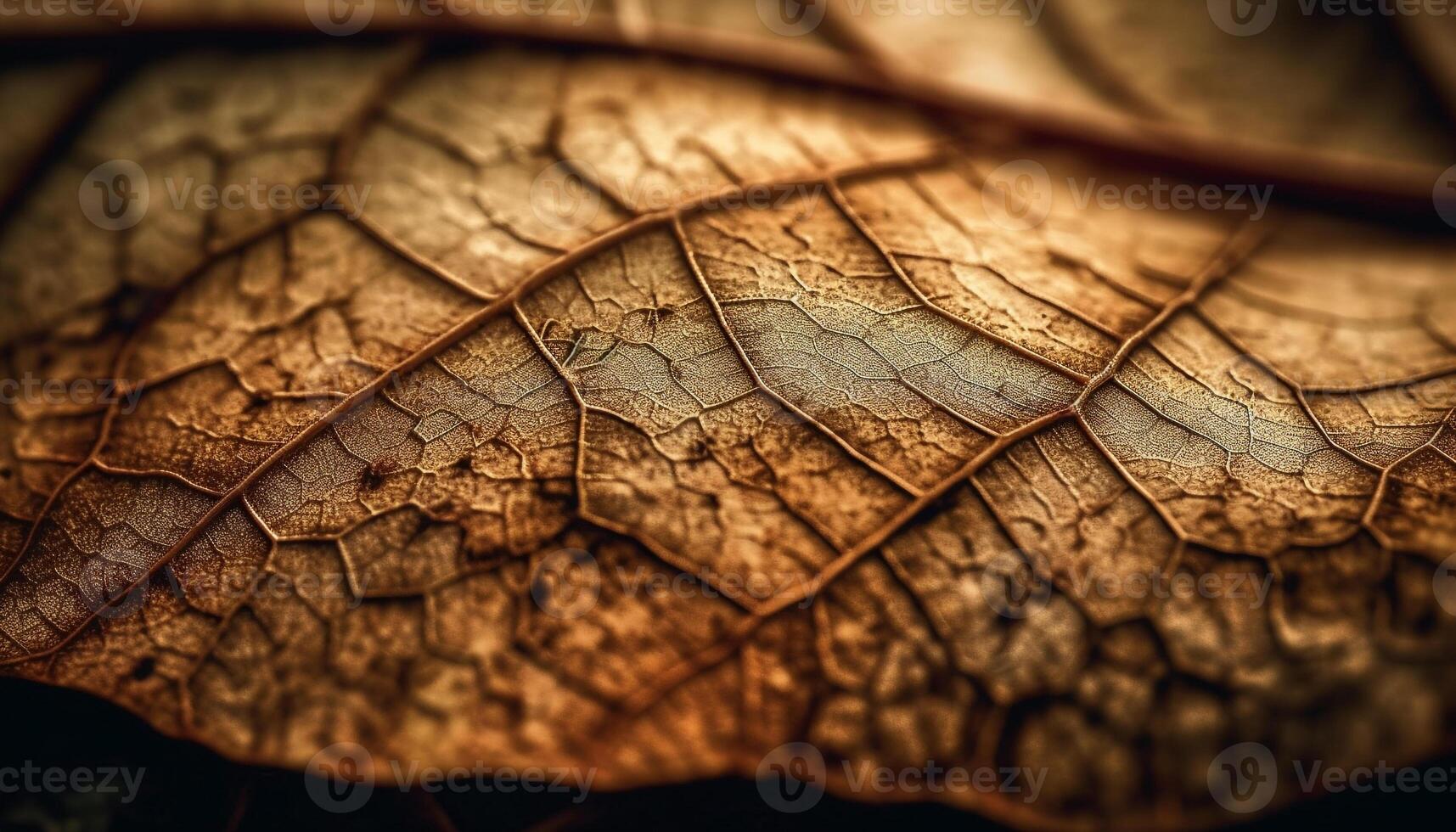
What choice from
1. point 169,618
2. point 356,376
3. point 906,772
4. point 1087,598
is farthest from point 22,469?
point 1087,598

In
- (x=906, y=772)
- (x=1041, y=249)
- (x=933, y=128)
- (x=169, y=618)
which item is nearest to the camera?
(x=906, y=772)

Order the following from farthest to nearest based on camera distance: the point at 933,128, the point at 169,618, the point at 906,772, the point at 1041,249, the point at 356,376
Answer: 1. the point at 933,128
2. the point at 1041,249
3. the point at 356,376
4. the point at 169,618
5. the point at 906,772

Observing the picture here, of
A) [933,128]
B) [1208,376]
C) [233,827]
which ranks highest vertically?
[933,128]

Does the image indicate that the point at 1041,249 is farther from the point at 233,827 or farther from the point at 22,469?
the point at 22,469

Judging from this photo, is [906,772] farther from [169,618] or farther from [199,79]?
[199,79]

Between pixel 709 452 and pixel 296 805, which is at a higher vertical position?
pixel 709 452

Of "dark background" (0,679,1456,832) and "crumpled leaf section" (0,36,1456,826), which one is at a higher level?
"crumpled leaf section" (0,36,1456,826)

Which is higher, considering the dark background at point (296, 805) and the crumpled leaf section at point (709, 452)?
the crumpled leaf section at point (709, 452)

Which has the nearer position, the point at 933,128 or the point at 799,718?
the point at 799,718

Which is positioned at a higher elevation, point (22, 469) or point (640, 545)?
point (640, 545)

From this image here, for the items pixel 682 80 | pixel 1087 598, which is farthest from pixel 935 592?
pixel 682 80
